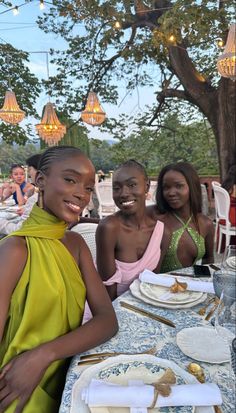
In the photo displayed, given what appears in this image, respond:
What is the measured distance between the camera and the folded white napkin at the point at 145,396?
0.60 meters

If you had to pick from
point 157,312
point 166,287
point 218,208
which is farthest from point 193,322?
point 218,208

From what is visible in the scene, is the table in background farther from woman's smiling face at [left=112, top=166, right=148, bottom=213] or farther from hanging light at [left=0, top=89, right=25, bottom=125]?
hanging light at [left=0, top=89, right=25, bottom=125]

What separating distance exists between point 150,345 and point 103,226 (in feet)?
2.24

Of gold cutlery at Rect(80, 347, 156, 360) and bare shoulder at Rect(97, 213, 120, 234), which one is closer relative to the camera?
gold cutlery at Rect(80, 347, 156, 360)

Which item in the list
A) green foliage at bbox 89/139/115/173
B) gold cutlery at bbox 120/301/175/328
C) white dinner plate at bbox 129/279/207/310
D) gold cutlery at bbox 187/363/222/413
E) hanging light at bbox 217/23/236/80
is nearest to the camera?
gold cutlery at bbox 187/363/222/413

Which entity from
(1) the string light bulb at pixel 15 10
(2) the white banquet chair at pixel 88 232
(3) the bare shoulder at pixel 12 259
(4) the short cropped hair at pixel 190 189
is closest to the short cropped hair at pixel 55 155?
(3) the bare shoulder at pixel 12 259

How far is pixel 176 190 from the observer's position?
1681 mm

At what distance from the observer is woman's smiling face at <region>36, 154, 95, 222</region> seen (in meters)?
0.87

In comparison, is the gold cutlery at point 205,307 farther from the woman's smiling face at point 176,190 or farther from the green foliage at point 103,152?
the green foliage at point 103,152

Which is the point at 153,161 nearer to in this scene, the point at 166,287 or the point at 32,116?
the point at 32,116

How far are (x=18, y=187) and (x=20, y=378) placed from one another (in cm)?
438

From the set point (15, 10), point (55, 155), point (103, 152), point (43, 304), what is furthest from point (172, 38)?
point (103, 152)

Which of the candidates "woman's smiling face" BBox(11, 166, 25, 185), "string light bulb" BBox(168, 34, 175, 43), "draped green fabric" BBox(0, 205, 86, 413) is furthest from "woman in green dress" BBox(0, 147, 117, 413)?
"woman's smiling face" BBox(11, 166, 25, 185)

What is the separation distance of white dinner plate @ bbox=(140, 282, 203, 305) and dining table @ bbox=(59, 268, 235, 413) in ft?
0.10
